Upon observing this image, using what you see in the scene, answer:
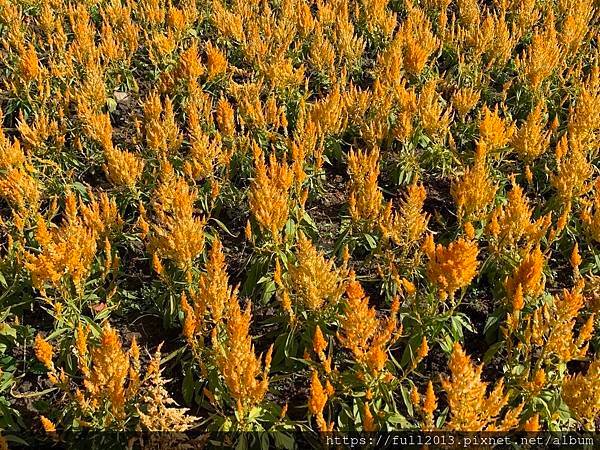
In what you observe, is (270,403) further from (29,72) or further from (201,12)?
(201,12)

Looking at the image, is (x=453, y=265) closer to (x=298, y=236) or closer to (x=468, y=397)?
(x=468, y=397)

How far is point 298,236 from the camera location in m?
3.84

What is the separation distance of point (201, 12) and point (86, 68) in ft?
6.73

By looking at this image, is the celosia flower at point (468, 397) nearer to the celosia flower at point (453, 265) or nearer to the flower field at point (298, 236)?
the flower field at point (298, 236)

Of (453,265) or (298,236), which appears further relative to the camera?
(298,236)

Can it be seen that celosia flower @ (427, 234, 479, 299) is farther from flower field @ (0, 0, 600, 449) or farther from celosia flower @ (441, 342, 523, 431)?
celosia flower @ (441, 342, 523, 431)

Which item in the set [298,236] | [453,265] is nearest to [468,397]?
[453,265]

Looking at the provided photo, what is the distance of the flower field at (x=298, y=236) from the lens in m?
2.72

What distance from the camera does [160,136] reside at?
431 cm

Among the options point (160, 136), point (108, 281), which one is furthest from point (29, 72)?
point (108, 281)

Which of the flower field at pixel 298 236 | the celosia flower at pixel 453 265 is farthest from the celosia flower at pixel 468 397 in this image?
the celosia flower at pixel 453 265

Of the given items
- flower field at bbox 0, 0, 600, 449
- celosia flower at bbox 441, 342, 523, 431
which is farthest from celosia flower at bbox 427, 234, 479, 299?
celosia flower at bbox 441, 342, 523, 431

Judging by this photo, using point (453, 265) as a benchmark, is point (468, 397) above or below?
below

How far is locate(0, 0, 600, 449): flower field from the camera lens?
8.92 ft
